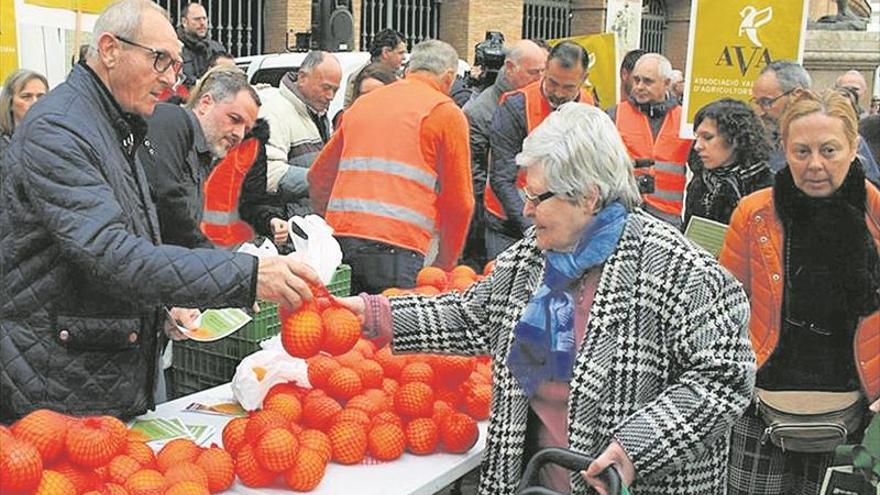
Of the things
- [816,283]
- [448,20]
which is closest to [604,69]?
[816,283]

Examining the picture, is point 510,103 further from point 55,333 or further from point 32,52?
point 55,333

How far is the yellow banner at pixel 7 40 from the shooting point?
17.1ft

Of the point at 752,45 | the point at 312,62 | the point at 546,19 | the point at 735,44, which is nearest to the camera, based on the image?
the point at 312,62

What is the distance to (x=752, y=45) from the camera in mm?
6496

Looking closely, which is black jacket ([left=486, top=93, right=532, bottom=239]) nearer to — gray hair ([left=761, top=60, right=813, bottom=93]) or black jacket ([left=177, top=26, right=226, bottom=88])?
gray hair ([left=761, top=60, right=813, bottom=93])

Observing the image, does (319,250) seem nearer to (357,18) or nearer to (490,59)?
(490,59)

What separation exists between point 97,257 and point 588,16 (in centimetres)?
2293

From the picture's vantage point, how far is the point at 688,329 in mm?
2447

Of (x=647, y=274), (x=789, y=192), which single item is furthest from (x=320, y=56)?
(x=647, y=274)

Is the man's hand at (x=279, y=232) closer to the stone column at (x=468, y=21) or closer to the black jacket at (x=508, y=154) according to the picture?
the black jacket at (x=508, y=154)

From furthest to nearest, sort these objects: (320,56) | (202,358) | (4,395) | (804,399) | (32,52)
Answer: (320,56)
(32,52)
(202,358)
(804,399)
(4,395)

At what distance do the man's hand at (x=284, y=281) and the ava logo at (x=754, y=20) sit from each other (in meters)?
4.69

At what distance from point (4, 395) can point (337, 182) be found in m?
2.54

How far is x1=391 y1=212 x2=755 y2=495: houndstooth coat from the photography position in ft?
7.94
